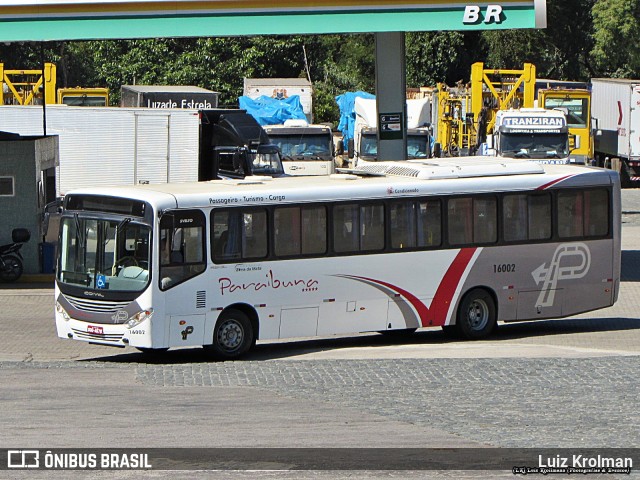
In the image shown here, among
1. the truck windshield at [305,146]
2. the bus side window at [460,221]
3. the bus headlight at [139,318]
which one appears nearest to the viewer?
the bus headlight at [139,318]

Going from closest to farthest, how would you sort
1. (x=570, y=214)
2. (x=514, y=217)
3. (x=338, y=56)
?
1. (x=514, y=217)
2. (x=570, y=214)
3. (x=338, y=56)

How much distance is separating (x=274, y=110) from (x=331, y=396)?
114 feet

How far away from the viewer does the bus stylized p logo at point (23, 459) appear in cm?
977

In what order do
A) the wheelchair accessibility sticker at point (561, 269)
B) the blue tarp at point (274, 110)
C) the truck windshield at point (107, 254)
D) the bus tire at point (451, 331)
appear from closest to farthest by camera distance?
the truck windshield at point (107, 254) → the bus tire at point (451, 331) → the wheelchair accessibility sticker at point (561, 269) → the blue tarp at point (274, 110)

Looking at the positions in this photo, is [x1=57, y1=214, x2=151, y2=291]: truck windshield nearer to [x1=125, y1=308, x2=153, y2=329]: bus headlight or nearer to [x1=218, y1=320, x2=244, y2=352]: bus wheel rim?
[x1=125, y1=308, x2=153, y2=329]: bus headlight

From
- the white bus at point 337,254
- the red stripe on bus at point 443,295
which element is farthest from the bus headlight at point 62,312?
the red stripe on bus at point 443,295

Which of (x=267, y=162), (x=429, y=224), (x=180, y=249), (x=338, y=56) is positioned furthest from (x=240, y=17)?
(x=338, y=56)

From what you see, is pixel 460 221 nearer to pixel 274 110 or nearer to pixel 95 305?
pixel 95 305

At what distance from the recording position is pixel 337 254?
18672mm

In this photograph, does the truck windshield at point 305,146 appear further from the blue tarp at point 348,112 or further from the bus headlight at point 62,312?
the bus headlight at point 62,312

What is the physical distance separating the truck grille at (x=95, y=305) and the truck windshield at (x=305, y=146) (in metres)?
21.9

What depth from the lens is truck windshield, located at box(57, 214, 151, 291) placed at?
17047mm

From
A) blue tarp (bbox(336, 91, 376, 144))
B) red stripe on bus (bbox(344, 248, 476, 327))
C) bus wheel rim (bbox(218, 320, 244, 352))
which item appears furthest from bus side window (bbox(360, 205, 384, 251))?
blue tarp (bbox(336, 91, 376, 144))

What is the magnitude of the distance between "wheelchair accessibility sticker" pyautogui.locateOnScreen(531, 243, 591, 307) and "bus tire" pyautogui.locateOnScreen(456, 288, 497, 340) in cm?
88
